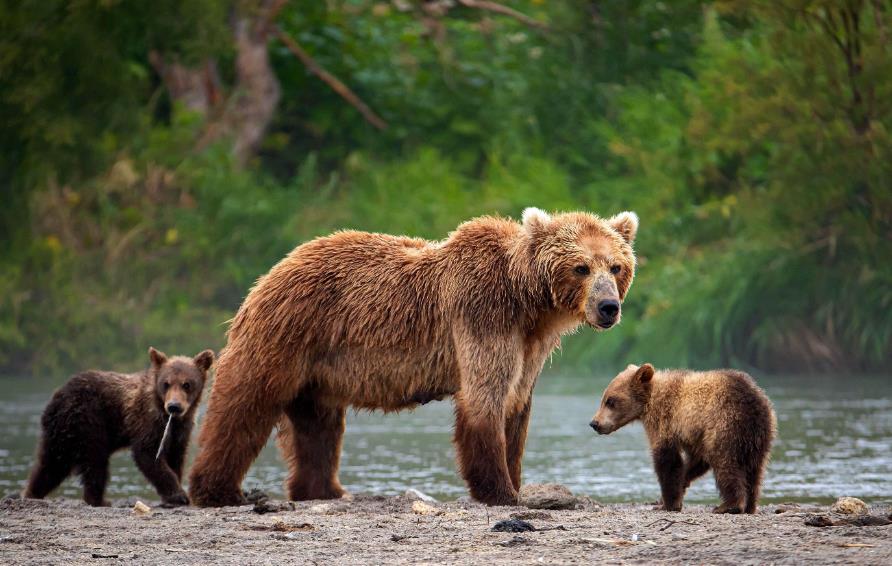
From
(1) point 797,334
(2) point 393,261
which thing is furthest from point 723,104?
(2) point 393,261

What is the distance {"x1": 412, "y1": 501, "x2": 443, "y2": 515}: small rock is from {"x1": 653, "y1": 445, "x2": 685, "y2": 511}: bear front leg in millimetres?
1145

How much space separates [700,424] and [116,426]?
3268mm

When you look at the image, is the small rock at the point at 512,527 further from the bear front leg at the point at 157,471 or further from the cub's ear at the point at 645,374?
the bear front leg at the point at 157,471

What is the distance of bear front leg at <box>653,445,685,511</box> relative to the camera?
7453 millimetres

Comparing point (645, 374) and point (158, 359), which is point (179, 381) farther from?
point (645, 374)

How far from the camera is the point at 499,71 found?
2373 centimetres

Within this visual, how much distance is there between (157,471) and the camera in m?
8.45

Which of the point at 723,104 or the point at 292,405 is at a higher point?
the point at 723,104

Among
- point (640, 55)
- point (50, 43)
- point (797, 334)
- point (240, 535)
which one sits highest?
point (640, 55)

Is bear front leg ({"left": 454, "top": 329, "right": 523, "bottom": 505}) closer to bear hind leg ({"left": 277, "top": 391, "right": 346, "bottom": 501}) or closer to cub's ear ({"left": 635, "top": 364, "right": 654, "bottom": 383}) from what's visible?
cub's ear ({"left": 635, "top": 364, "right": 654, "bottom": 383})

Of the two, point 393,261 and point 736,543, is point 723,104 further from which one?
point 736,543

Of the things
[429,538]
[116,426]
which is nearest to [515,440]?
[429,538]

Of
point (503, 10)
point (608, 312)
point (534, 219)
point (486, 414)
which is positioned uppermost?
point (503, 10)

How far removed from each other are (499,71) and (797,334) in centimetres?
846
